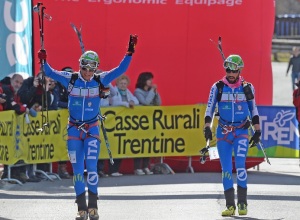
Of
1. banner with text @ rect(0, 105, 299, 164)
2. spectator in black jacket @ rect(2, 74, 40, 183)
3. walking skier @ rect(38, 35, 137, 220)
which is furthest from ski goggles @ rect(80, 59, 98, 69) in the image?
banner with text @ rect(0, 105, 299, 164)

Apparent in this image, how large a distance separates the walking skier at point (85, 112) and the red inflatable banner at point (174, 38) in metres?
6.67

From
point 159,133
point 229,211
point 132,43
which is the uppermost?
point 132,43

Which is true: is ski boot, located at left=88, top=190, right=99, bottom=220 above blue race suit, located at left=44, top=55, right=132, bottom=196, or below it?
below

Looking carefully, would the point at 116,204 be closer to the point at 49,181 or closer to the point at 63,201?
the point at 63,201

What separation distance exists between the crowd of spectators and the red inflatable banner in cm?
78

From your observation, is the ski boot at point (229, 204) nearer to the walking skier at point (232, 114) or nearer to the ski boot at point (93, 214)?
the walking skier at point (232, 114)

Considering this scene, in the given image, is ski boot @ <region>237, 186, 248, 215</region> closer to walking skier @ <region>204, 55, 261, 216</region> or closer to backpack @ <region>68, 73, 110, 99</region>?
walking skier @ <region>204, 55, 261, 216</region>

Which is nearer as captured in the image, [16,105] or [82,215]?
[82,215]

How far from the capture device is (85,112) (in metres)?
12.4

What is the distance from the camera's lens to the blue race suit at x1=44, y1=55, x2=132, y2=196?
1231 cm

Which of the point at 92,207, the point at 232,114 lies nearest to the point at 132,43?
the point at 232,114

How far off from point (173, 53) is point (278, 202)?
19.7 feet

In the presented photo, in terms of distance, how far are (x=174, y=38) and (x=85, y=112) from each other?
287 inches

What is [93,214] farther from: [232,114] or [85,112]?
[232,114]
